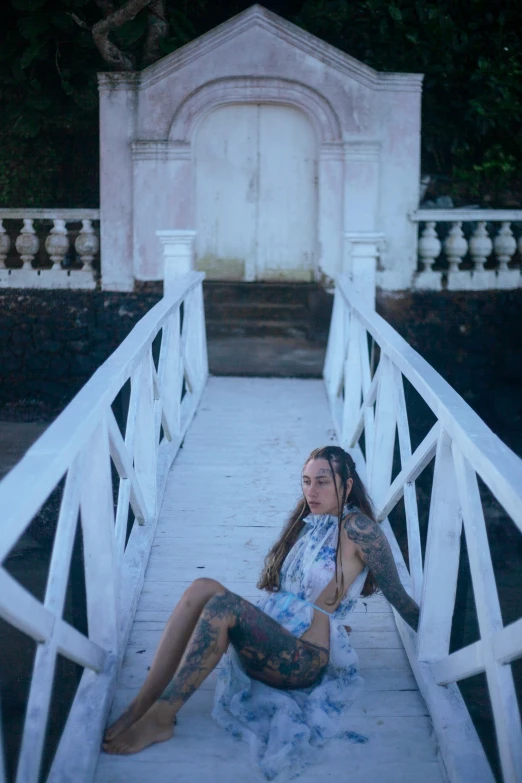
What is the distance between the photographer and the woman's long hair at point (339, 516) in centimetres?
336

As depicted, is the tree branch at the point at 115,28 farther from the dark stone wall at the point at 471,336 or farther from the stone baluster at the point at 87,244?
the dark stone wall at the point at 471,336

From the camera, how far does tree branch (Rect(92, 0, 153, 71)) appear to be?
12.0 metres

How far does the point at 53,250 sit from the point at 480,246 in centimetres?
528

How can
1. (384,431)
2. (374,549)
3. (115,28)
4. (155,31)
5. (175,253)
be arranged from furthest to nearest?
(155,31)
(115,28)
(175,253)
(384,431)
(374,549)

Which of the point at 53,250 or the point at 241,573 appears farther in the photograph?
the point at 53,250

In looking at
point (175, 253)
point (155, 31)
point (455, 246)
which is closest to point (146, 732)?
point (175, 253)

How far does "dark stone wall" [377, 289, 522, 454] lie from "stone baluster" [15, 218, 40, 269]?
4374 millimetres

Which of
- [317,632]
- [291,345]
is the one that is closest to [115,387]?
[317,632]

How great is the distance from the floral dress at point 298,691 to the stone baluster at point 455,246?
8.69 m

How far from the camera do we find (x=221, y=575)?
4312mm

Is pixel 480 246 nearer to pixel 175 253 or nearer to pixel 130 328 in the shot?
pixel 130 328

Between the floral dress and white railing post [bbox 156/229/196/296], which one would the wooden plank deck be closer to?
the floral dress

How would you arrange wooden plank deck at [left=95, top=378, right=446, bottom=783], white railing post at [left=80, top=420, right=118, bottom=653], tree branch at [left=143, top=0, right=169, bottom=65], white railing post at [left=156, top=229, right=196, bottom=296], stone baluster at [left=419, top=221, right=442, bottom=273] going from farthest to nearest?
tree branch at [left=143, top=0, right=169, bottom=65] < stone baluster at [left=419, top=221, right=442, bottom=273] < white railing post at [left=156, top=229, right=196, bottom=296] < white railing post at [left=80, top=420, right=118, bottom=653] < wooden plank deck at [left=95, top=378, right=446, bottom=783]

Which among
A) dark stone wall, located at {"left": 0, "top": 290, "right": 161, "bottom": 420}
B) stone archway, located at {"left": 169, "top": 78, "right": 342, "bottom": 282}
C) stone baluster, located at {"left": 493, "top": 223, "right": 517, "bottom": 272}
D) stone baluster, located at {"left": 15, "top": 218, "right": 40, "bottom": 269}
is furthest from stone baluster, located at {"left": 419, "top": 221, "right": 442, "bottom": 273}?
stone baluster, located at {"left": 15, "top": 218, "right": 40, "bottom": 269}
